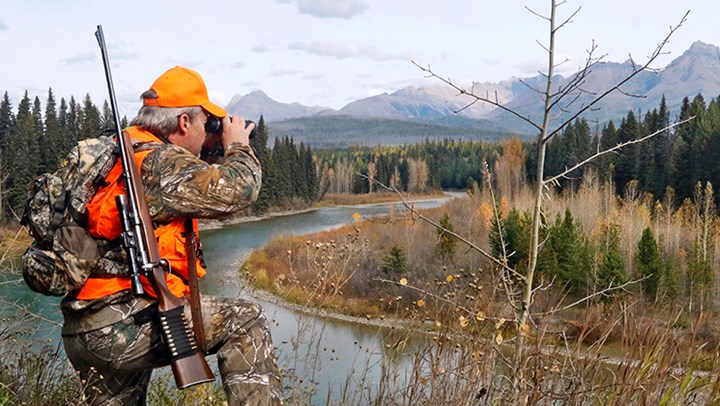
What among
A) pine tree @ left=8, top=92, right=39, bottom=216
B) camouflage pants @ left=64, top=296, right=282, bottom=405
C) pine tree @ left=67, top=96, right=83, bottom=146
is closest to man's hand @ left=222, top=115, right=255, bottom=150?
camouflage pants @ left=64, top=296, right=282, bottom=405

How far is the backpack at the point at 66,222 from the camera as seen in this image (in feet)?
7.66

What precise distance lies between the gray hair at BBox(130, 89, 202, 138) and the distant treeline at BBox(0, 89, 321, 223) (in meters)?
22.7

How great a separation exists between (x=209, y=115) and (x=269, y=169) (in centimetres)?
6056

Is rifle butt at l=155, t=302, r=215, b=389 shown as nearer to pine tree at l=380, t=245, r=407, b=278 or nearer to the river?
the river

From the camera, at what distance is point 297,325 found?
556 centimetres

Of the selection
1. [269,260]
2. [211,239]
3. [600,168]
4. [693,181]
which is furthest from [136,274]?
[600,168]

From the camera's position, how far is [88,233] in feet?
7.86

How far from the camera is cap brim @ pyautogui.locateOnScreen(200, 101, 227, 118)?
2.61m

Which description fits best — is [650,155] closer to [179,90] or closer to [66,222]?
[179,90]

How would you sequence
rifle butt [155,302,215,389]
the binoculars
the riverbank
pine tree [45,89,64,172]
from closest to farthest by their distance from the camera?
1. rifle butt [155,302,215,389]
2. the binoculars
3. pine tree [45,89,64,172]
4. the riverbank

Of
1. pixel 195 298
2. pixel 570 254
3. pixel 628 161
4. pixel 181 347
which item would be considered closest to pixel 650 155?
pixel 628 161

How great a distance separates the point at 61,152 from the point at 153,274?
43819 mm

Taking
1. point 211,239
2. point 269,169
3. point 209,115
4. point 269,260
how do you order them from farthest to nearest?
point 269,169 → point 211,239 → point 269,260 → point 209,115

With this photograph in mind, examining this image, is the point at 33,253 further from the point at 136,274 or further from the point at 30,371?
the point at 30,371
